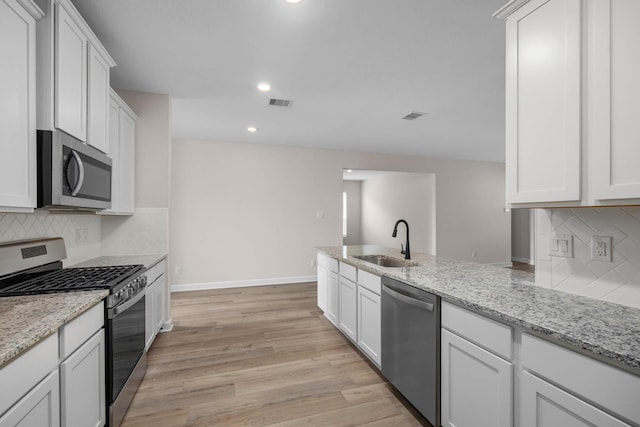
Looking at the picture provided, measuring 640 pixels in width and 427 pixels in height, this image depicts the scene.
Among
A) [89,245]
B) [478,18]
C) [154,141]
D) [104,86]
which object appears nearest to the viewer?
[478,18]

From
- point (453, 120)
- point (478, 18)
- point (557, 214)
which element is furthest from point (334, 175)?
point (557, 214)

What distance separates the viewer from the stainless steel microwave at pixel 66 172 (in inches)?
56.9

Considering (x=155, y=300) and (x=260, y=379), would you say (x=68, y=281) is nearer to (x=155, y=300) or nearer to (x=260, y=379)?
(x=155, y=300)

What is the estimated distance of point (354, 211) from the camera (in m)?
10.2

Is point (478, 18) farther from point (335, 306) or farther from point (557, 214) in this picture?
point (335, 306)

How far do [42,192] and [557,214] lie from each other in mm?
2692

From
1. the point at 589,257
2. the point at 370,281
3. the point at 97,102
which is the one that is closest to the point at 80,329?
the point at 97,102

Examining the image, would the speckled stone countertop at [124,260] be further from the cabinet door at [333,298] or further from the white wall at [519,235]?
the white wall at [519,235]

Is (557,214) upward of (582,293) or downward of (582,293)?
upward

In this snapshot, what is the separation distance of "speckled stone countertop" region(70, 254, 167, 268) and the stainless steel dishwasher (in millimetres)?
1959

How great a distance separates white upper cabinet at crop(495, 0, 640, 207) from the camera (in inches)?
43.6

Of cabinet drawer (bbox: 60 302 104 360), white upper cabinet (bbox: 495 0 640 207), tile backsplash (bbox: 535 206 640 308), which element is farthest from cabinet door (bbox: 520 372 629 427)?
cabinet drawer (bbox: 60 302 104 360)

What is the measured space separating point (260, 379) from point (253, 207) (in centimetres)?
337

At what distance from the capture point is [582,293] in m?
1.47
